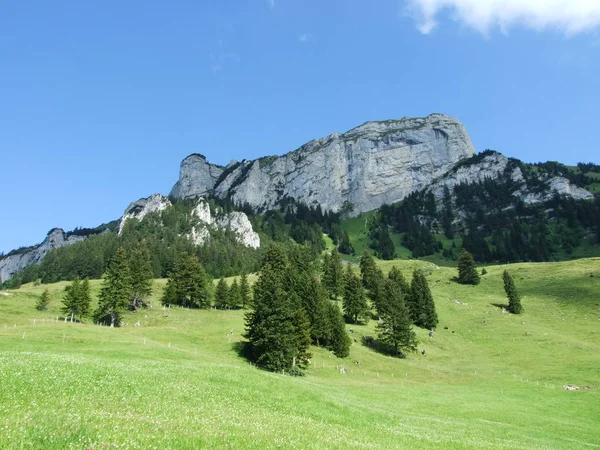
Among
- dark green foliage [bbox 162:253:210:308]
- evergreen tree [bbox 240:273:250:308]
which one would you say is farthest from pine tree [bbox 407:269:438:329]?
dark green foliage [bbox 162:253:210:308]

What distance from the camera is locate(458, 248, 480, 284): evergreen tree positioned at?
138 m

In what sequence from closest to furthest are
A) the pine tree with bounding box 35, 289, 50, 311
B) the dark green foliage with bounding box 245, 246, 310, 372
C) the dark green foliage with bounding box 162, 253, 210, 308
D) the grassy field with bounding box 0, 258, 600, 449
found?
the grassy field with bounding box 0, 258, 600, 449 → the dark green foliage with bounding box 245, 246, 310, 372 → the pine tree with bounding box 35, 289, 50, 311 → the dark green foliage with bounding box 162, 253, 210, 308

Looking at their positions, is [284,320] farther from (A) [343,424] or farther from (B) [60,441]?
(B) [60,441]

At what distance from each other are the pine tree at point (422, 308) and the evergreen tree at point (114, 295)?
68125 millimetres

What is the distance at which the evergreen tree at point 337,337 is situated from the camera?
224 feet

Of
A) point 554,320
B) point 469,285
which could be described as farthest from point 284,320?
point 469,285

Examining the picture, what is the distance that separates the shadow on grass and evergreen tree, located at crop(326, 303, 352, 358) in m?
10.1

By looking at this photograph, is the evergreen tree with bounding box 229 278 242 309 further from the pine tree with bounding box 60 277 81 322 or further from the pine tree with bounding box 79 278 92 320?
the pine tree with bounding box 60 277 81 322

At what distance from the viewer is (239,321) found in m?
82.7

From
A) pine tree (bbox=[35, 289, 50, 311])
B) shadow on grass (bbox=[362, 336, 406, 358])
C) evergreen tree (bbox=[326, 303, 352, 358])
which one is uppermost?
pine tree (bbox=[35, 289, 50, 311])

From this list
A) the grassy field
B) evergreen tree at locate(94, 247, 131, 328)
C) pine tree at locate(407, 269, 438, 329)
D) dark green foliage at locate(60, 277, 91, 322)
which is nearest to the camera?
the grassy field

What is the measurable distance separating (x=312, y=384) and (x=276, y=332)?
56.6ft

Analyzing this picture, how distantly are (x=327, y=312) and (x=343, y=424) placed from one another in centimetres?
5253

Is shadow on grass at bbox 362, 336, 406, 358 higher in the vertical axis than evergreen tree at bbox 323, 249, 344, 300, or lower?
lower
